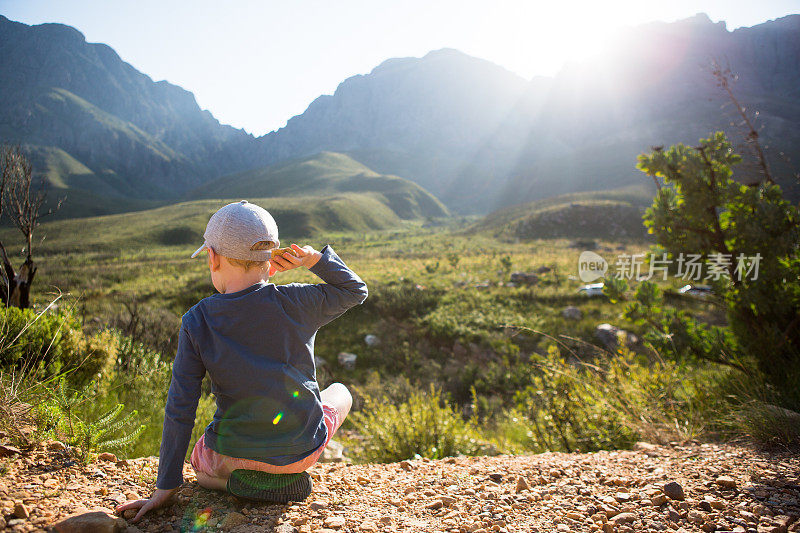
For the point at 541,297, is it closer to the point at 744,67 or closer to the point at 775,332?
the point at 775,332

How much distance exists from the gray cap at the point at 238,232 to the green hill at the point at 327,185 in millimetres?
127099

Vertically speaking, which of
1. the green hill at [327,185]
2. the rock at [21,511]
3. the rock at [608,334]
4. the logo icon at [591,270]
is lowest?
the rock at [608,334]

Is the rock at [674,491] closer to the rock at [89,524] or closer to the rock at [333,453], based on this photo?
the rock at [89,524]

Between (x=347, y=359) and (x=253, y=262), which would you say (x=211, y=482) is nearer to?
(x=253, y=262)

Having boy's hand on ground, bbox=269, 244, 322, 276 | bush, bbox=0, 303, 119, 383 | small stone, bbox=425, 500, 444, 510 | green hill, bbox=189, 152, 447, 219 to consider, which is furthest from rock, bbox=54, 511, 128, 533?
green hill, bbox=189, 152, 447, 219

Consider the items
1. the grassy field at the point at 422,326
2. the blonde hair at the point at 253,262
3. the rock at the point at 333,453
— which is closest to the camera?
the blonde hair at the point at 253,262

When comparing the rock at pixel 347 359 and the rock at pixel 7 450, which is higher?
the rock at pixel 7 450

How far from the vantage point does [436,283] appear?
70.5 feet

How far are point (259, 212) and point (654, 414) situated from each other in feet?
14.2

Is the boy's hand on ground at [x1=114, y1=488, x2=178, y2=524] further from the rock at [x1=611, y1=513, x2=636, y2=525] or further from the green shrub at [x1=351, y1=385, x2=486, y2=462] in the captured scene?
the green shrub at [x1=351, y1=385, x2=486, y2=462]

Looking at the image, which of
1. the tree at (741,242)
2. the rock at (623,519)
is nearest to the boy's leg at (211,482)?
the rock at (623,519)

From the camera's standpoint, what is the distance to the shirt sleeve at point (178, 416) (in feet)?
6.44

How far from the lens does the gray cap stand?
1.95 metres

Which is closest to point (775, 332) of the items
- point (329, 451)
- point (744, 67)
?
point (329, 451)
